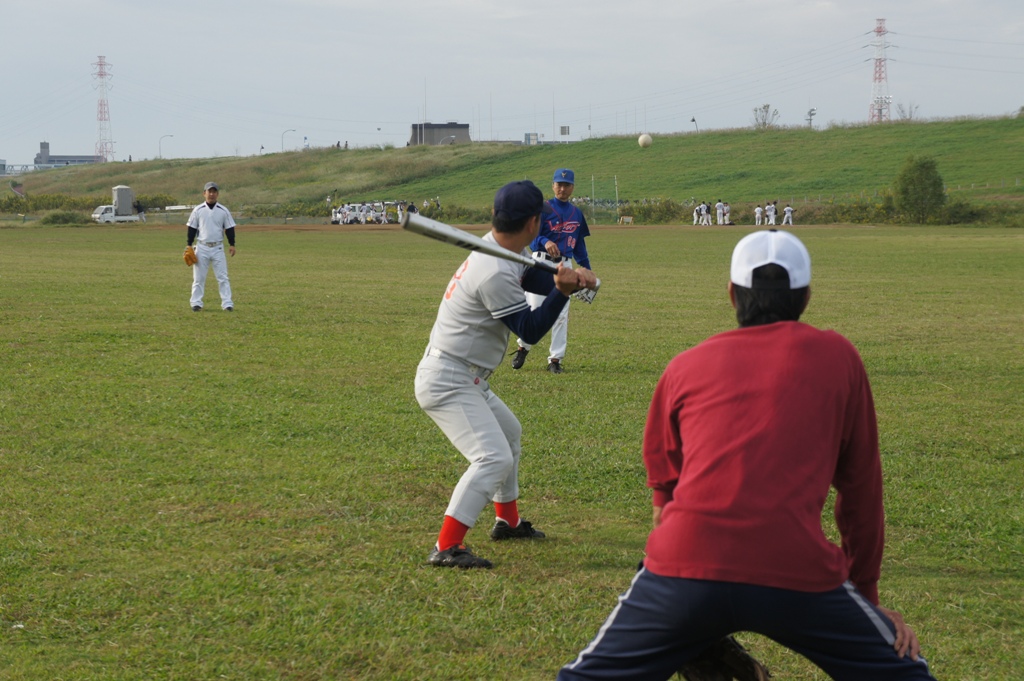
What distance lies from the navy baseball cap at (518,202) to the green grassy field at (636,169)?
71395 millimetres

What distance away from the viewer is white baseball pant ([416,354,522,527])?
5.88 meters

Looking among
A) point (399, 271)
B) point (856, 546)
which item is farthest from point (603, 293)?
point (856, 546)

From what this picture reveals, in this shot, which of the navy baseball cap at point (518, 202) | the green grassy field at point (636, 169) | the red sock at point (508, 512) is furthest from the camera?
the green grassy field at point (636, 169)

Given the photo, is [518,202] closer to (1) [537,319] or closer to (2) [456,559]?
(1) [537,319]

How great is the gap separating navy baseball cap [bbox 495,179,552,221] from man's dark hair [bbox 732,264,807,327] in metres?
2.54

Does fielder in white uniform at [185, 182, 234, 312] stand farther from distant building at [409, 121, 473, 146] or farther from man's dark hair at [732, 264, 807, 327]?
distant building at [409, 121, 473, 146]

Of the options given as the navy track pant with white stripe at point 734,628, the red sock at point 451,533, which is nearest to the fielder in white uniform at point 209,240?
the red sock at point 451,533

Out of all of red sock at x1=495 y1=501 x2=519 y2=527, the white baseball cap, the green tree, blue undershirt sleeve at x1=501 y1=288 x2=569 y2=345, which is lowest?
red sock at x1=495 y1=501 x2=519 y2=527

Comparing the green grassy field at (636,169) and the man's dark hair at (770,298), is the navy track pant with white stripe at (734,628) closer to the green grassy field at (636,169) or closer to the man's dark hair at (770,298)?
the man's dark hair at (770,298)

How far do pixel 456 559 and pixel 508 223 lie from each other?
6.21ft

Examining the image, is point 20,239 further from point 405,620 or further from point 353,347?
point 405,620

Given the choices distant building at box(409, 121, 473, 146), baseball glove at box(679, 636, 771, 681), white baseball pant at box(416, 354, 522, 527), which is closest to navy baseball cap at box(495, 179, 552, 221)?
white baseball pant at box(416, 354, 522, 527)

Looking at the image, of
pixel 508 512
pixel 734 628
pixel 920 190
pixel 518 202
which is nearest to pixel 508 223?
pixel 518 202

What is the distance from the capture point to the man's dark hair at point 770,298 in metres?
3.12
